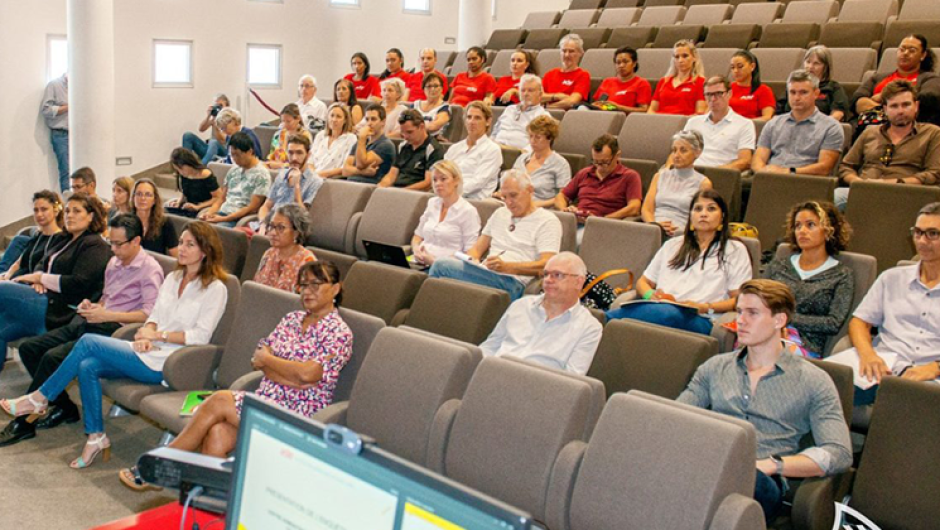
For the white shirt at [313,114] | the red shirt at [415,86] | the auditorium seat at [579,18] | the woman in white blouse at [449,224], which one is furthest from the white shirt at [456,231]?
the auditorium seat at [579,18]

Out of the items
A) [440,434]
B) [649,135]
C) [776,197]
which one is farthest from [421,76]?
[440,434]

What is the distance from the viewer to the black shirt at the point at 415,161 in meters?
6.54

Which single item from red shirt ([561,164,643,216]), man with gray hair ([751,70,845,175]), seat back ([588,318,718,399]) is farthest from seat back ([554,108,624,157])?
seat back ([588,318,718,399])

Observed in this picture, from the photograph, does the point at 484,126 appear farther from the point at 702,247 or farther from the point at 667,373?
the point at 667,373

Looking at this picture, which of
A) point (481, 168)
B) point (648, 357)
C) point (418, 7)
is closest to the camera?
point (648, 357)

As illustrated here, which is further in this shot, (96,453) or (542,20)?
(542,20)

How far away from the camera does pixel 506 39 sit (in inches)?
398

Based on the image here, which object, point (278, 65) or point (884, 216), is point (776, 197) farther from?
point (278, 65)

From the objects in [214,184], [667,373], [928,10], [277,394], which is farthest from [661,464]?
[928,10]

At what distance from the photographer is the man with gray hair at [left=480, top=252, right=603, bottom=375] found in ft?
12.0

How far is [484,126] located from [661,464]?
399cm

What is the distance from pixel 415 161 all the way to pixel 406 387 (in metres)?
3.50

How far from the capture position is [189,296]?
4.50 meters

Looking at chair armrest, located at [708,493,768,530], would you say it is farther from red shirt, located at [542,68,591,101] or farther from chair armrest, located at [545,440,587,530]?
red shirt, located at [542,68,591,101]
